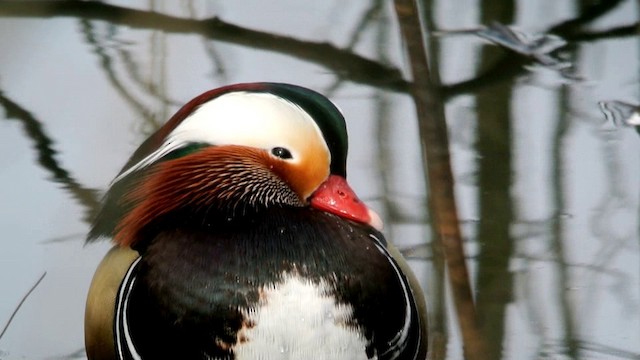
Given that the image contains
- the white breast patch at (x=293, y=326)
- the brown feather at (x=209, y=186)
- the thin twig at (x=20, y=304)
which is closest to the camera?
the white breast patch at (x=293, y=326)

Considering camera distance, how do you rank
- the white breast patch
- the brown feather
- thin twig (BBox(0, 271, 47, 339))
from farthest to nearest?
thin twig (BBox(0, 271, 47, 339)) < the brown feather < the white breast patch

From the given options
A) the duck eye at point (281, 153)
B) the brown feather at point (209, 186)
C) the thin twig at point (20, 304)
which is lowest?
the thin twig at point (20, 304)

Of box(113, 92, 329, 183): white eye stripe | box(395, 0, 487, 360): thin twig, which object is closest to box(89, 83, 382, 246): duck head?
box(113, 92, 329, 183): white eye stripe

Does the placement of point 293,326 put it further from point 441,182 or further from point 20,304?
point 20,304

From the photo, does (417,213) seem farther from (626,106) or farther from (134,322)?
(134,322)

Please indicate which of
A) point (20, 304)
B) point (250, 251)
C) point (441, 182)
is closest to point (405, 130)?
point (441, 182)

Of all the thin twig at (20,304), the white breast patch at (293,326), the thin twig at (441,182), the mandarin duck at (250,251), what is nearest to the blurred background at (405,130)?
the thin twig at (20,304)

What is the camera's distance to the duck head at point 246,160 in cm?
164

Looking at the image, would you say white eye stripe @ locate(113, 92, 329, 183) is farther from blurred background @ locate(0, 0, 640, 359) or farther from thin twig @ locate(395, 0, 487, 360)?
blurred background @ locate(0, 0, 640, 359)

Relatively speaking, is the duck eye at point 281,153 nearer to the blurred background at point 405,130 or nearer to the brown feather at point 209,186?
the brown feather at point 209,186

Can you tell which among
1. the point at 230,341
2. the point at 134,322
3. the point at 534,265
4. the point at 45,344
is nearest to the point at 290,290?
the point at 230,341

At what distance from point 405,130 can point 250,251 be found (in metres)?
1.16

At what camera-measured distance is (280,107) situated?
163 centimetres

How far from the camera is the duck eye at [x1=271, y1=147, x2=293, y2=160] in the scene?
65.1 inches
